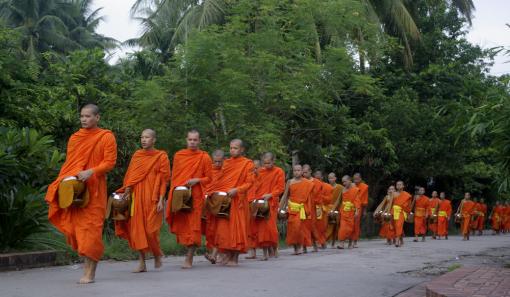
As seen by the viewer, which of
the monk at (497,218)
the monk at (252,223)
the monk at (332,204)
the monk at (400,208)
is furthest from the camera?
the monk at (497,218)

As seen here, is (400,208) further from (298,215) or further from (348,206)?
(298,215)

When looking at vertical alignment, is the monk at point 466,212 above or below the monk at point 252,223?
above

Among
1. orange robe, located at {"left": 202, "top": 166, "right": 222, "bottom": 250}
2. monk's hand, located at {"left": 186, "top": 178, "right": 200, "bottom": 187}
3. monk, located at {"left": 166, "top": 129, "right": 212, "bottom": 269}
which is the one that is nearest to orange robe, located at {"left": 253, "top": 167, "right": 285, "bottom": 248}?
orange robe, located at {"left": 202, "top": 166, "right": 222, "bottom": 250}

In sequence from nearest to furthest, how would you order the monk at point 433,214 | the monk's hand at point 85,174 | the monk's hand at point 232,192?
the monk's hand at point 85,174
the monk's hand at point 232,192
the monk at point 433,214

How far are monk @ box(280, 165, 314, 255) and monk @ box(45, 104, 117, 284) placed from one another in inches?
292

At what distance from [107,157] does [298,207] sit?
24.8 ft

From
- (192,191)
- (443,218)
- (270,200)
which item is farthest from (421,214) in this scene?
(192,191)

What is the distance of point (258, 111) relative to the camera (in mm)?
19938

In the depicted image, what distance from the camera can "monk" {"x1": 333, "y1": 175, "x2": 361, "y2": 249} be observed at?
18750 mm

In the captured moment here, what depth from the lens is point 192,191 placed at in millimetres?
10758

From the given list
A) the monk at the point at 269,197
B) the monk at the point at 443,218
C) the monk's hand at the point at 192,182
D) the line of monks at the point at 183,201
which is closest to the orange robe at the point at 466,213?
the monk at the point at 443,218

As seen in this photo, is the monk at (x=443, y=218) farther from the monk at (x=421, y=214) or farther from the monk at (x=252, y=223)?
the monk at (x=252, y=223)

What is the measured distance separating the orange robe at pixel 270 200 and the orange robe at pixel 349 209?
4623mm

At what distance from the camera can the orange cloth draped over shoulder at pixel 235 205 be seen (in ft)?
36.4
